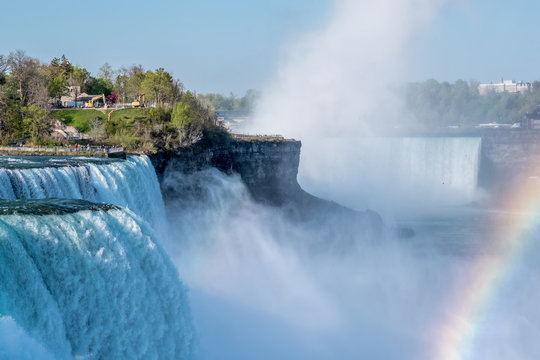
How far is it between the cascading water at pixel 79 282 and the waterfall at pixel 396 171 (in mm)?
50837

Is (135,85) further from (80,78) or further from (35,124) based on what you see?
(35,124)

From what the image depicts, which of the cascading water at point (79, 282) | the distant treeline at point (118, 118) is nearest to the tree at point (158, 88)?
the distant treeline at point (118, 118)

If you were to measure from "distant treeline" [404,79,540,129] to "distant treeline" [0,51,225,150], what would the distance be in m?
98.1

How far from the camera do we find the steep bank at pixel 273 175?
Answer: 2019 inches

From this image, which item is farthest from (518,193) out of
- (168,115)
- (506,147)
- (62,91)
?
(62,91)

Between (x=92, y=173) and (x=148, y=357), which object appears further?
(x=92, y=173)

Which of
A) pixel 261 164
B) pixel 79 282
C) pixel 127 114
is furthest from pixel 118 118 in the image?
pixel 79 282

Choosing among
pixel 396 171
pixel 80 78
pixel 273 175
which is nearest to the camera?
pixel 273 175

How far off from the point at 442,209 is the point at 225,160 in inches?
984

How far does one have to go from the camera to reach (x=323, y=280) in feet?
126

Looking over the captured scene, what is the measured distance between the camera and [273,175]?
5591 centimetres

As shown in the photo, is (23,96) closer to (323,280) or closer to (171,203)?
(171,203)

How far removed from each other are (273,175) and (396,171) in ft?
95.5

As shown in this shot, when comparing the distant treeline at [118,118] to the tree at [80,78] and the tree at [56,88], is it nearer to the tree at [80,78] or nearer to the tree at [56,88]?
the tree at [56,88]
